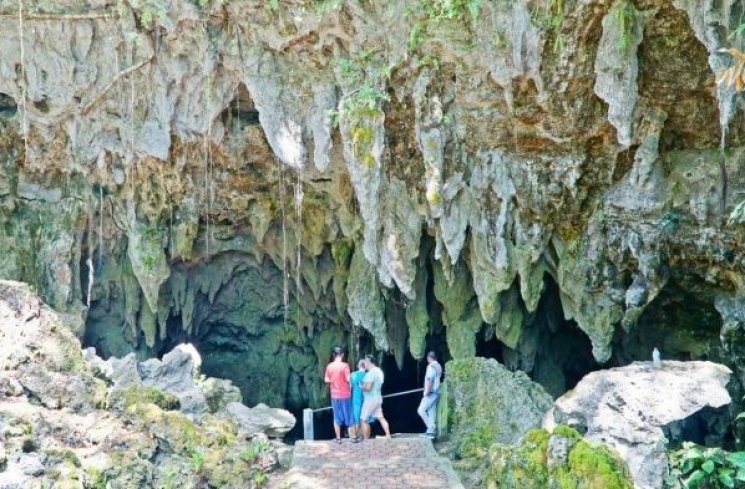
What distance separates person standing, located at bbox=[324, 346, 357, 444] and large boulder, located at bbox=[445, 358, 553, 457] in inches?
53.4

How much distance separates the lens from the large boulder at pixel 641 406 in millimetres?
7742

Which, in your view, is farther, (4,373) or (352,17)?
(352,17)

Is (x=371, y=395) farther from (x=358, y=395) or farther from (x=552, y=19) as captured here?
(x=552, y=19)

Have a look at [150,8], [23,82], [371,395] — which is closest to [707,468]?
[371,395]

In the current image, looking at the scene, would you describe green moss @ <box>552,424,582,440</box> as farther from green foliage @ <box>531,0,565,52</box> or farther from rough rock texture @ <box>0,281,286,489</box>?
green foliage @ <box>531,0,565,52</box>

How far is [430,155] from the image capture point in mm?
11828

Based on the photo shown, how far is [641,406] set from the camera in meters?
8.00

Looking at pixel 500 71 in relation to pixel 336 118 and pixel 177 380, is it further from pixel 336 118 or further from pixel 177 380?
pixel 177 380

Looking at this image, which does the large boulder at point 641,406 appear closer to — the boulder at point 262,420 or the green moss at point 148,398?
the boulder at point 262,420

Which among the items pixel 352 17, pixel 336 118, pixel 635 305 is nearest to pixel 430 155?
pixel 336 118

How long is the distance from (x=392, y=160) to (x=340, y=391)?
4501mm

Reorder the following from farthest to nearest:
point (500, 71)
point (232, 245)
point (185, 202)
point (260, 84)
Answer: point (232, 245) < point (185, 202) < point (260, 84) < point (500, 71)

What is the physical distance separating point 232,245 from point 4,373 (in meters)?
8.33

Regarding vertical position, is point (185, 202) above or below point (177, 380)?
above
